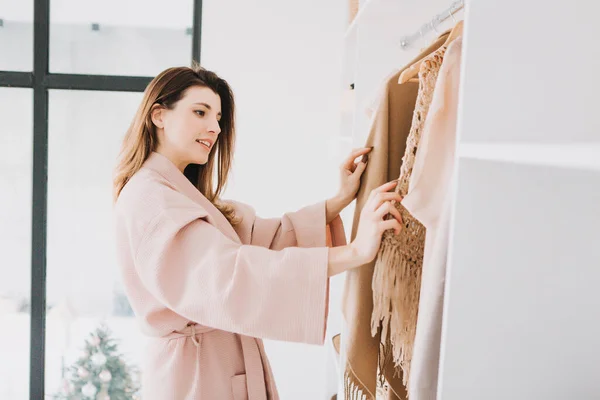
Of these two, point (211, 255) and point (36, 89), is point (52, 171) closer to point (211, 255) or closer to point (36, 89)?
point (36, 89)

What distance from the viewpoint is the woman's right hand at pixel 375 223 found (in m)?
1.06

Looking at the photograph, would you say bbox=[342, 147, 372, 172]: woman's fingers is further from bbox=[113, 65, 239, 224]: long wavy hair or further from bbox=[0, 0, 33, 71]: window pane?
bbox=[0, 0, 33, 71]: window pane

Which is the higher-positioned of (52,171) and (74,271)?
(52,171)

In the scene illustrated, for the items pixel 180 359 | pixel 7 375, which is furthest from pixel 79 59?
pixel 180 359

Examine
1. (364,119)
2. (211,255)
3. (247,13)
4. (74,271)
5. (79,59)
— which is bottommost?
(74,271)

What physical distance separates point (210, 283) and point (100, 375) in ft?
5.97

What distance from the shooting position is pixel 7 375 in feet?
8.96

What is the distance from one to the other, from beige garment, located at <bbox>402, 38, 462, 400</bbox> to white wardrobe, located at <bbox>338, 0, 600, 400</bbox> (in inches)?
3.2

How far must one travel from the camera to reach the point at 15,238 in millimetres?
2678

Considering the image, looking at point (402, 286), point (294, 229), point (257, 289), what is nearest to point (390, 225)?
point (402, 286)

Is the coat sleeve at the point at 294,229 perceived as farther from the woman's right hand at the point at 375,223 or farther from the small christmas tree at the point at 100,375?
the small christmas tree at the point at 100,375

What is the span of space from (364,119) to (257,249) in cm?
62

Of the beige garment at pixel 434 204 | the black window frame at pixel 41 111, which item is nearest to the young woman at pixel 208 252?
the beige garment at pixel 434 204

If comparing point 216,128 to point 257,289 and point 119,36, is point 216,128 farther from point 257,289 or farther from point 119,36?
point 119,36
